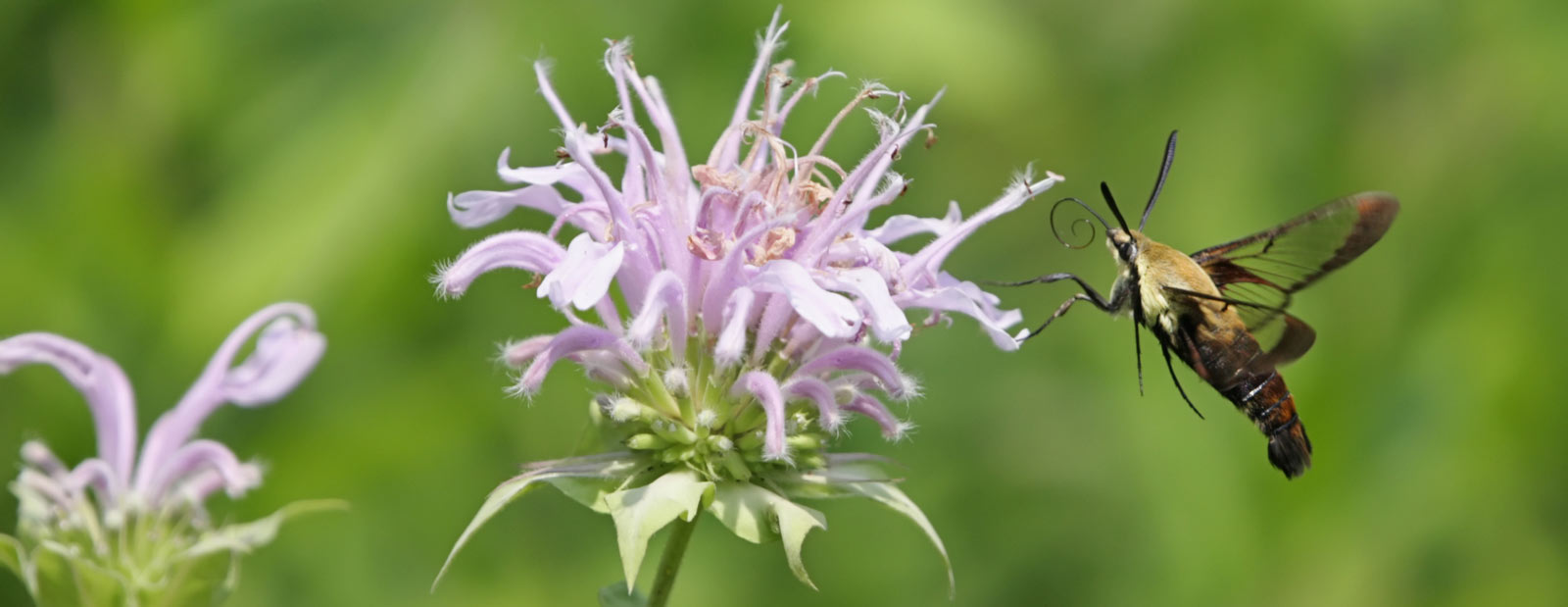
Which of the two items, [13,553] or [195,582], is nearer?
[13,553]

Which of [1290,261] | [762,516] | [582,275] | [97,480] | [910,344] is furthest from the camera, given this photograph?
[910,344]

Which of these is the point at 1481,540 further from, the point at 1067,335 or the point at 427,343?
the point at 427,343

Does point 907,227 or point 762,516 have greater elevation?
point 907,227

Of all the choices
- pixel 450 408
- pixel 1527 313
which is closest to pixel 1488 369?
pixel 1527 313

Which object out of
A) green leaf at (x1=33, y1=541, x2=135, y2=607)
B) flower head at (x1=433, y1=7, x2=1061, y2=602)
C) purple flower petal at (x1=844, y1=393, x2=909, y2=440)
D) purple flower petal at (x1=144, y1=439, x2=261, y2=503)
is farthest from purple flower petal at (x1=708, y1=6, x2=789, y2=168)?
green leaf at (x1=33, y1=541, x2=135, y2=607)

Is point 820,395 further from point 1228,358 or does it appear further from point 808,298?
point 1228,358

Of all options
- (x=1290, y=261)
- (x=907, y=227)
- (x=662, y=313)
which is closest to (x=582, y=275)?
(x=662, y=313)

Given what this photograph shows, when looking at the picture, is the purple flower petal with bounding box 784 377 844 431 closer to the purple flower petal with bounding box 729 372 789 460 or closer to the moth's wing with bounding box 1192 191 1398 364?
the purple flower petal with bounding box 729 372 789 460
